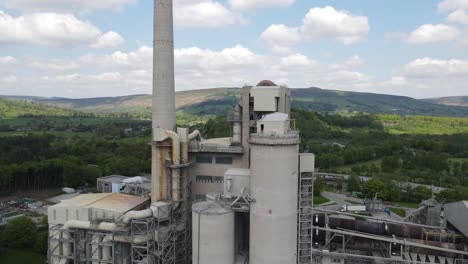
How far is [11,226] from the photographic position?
4884cm

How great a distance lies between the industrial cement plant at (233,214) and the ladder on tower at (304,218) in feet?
0.32

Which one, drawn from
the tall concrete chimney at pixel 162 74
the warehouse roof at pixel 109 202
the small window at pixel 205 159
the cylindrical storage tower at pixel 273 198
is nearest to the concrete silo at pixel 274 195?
the cylindrical storage tower at pixel 273 198

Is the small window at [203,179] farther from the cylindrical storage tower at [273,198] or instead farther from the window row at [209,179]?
the cylindrical storage tower at [273,198]

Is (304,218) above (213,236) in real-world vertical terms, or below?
above

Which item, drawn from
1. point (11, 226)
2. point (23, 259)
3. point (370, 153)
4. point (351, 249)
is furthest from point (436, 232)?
point (370, 153)

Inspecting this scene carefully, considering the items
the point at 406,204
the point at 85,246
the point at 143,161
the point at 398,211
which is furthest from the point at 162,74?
the point at 143,161

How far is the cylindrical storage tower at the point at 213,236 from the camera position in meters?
32.0

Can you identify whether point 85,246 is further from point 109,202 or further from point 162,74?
point 162,74

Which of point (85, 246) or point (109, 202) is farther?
point (109, 202)

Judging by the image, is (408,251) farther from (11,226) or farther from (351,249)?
(11,226)

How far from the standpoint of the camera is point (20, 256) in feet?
155

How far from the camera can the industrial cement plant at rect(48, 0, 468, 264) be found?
104 feet

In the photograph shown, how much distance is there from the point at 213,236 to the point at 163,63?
66.1 ft

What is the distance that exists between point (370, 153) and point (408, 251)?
320 feet
